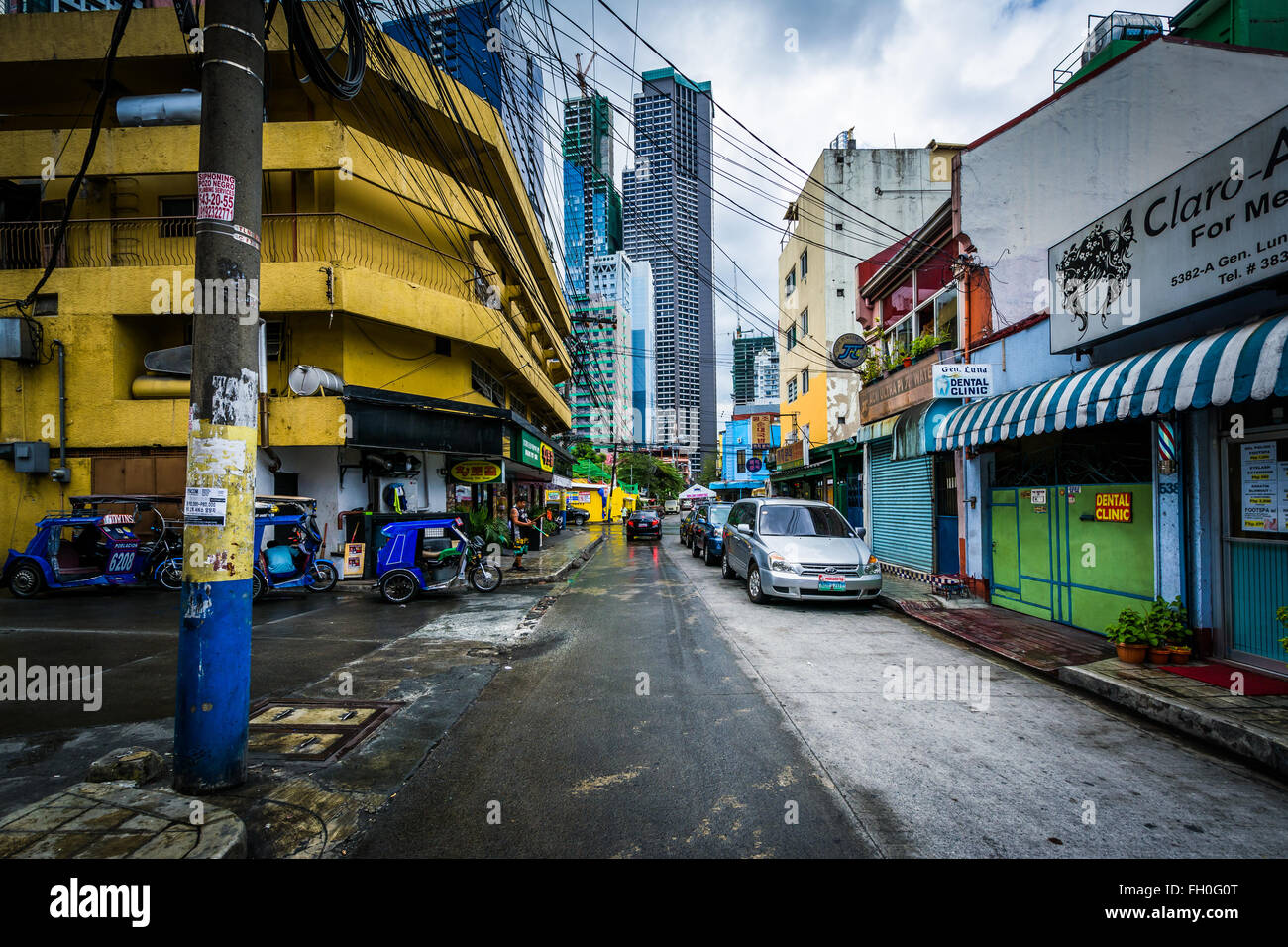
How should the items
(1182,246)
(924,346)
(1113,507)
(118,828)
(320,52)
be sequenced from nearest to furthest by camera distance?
(118,828), (320,52), (1182,246), (1113,507), (924,346)

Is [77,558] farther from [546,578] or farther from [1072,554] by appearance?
[1072,554]

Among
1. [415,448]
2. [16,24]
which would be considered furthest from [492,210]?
[16,24]

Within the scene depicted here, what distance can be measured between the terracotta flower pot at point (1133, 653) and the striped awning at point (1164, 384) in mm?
2433

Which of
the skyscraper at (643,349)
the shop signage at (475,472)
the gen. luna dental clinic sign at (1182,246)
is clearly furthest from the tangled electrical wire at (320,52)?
the skyscraper at (643,349)

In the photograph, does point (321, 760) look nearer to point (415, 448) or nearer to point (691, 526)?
point (415, 448)

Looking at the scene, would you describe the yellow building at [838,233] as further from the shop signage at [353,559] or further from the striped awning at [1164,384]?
the shop signage at [353,559]

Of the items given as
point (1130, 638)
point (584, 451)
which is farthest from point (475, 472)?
point (584, 451)

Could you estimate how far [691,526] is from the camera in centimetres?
2197

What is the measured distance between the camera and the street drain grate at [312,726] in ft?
14.0

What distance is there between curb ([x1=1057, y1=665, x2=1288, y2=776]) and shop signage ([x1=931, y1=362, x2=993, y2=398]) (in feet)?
17.1

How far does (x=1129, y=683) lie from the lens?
5.58 meters

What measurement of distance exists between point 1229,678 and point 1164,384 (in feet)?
9.37

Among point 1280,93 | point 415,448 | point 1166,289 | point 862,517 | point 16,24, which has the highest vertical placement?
point 16,24
